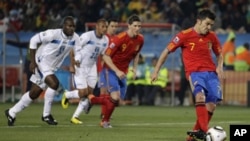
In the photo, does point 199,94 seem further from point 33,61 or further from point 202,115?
point 33,61

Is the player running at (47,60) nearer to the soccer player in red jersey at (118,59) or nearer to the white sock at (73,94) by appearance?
the soccer player in red jersey at (118,59)

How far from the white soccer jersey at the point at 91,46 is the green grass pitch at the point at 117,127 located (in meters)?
1.43

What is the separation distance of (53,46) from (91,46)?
2.31m

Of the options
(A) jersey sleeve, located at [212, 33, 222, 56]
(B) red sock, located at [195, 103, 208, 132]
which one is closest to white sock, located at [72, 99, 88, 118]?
(A) jersey sleeve, located at [212, 33, 222, 56]

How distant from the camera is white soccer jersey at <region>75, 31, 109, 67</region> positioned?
67.4ft

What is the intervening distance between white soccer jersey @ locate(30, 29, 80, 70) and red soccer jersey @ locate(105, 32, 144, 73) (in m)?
0.99

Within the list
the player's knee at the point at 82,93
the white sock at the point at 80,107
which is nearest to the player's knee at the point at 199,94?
the white sock at the point at 80,107

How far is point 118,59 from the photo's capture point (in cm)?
1859

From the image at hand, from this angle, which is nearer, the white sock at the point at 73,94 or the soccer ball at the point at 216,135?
the soccer ball at the point at 216,135

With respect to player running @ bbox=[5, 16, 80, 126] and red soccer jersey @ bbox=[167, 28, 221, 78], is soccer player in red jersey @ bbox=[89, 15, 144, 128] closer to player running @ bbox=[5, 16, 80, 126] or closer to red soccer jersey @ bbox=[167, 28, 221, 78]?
player running @ bbox=[5, 16, 80, 126]

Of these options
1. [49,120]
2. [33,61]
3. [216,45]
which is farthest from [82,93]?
[216,45]

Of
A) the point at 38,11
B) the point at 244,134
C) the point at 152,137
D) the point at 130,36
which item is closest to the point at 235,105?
the point at 38,11

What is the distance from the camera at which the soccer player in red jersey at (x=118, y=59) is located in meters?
17.6

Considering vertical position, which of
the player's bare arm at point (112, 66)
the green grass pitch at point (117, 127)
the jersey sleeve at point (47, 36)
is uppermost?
the jersey sleeve at point (47, 36)
